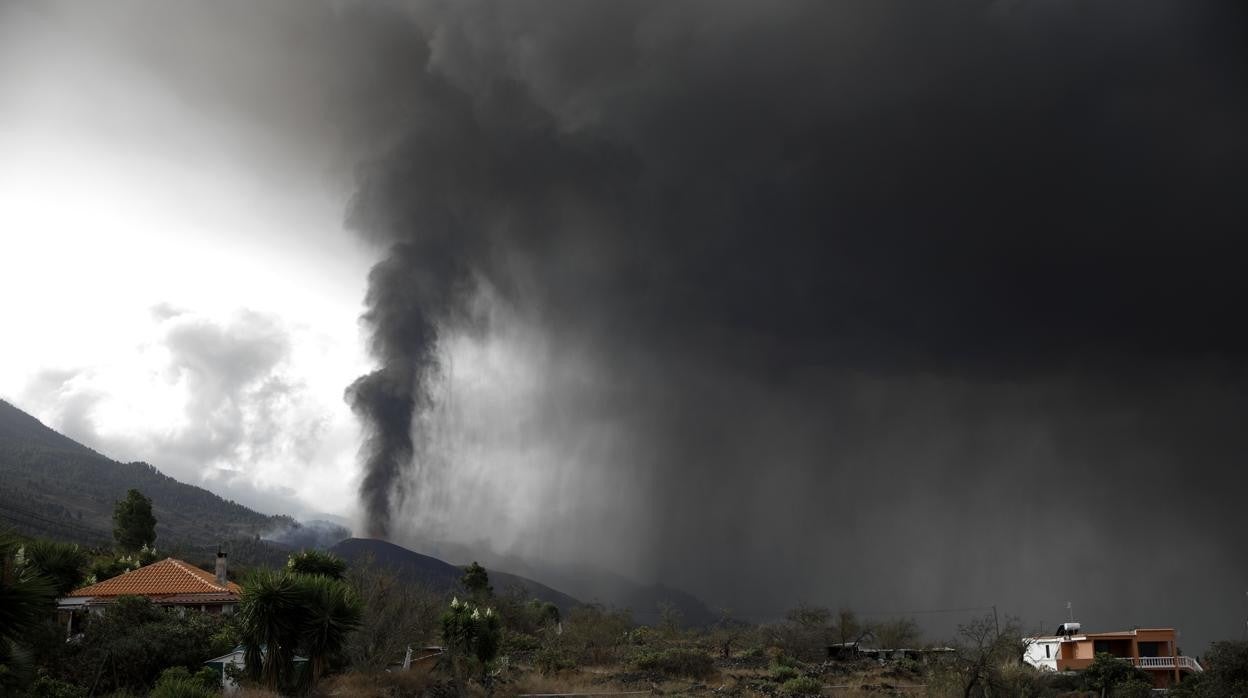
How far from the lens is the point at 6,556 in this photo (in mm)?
13297

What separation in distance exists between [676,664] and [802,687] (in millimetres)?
10711

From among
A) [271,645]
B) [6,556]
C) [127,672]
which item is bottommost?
[127,672]

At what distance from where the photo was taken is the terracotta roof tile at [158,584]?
1852 inches

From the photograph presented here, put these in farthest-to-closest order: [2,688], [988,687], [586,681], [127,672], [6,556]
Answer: [586,681], [988,687], [127,672], [2,688], [6,556]

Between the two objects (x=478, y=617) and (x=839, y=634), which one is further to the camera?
(x=839, y=634)

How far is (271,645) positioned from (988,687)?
2958 cm

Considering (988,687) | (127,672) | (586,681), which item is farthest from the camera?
(586,681)

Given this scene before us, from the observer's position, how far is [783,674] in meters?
52.9

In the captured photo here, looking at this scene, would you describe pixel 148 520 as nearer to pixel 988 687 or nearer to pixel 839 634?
pixel 839 634

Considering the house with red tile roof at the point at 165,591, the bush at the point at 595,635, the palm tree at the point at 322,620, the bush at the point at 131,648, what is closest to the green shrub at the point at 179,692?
the palm tree at the point at 322,620

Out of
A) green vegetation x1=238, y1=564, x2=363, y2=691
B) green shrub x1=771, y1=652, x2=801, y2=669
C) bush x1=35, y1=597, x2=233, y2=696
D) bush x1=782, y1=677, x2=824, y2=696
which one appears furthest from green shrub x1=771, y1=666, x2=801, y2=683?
bush x1=35, y1=597, x2=233, y2=696

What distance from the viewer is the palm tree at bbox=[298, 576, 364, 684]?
30750 mm

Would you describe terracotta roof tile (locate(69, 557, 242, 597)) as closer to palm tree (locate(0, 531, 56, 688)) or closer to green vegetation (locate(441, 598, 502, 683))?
green vegetation (locate(441, 598, 502, 683))

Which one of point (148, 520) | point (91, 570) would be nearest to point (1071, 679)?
point (91, 570)
